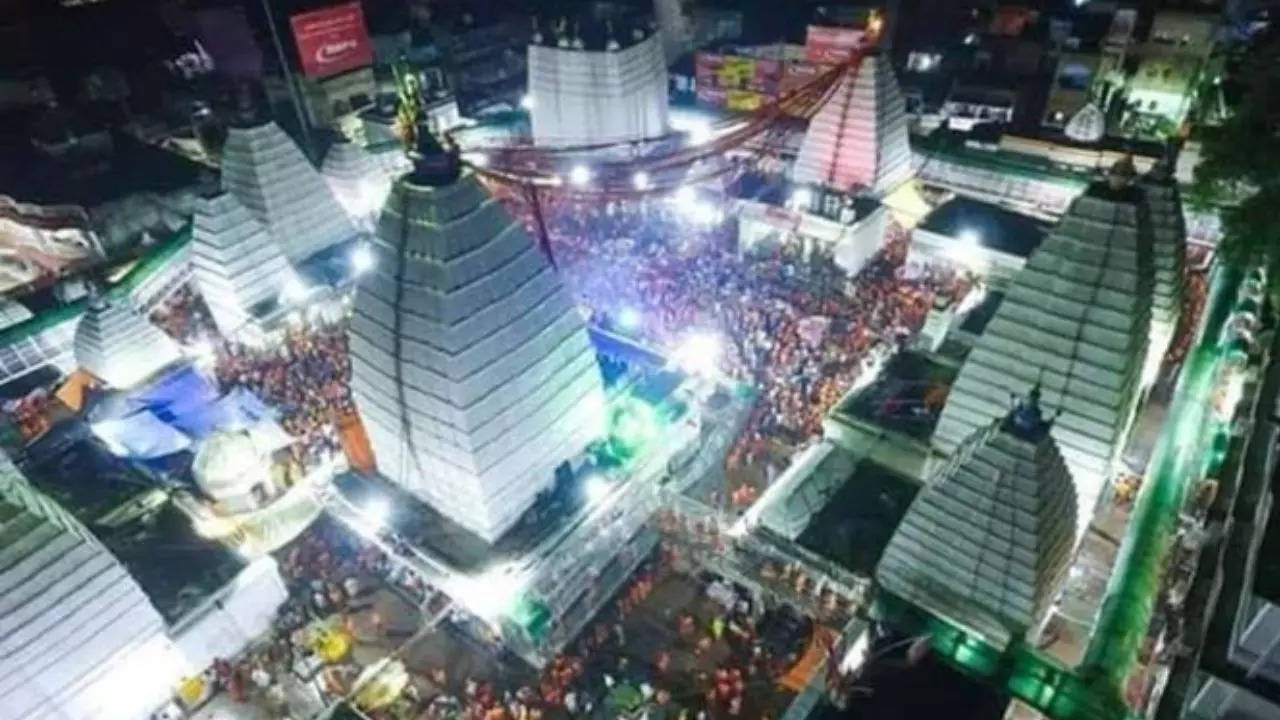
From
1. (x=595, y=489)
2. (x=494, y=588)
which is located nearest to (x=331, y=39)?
(x=595, y=489)

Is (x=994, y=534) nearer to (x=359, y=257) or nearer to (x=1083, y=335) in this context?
(x=1083, y=335)

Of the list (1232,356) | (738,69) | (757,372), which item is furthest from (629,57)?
(1232,356)

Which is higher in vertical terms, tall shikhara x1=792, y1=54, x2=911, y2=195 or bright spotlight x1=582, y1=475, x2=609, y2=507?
tall shikhara x1=792, y1=54, x2=911, y2=195

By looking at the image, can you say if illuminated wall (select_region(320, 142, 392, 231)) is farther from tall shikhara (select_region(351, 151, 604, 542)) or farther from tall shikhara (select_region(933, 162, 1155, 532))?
tall shikhara (select_region(933, 162, 1155, 532))

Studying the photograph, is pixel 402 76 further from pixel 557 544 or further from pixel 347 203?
pixel 347 203

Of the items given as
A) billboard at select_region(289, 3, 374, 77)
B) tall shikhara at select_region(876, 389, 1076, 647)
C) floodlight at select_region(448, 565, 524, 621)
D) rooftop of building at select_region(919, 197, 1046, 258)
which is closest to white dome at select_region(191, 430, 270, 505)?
floodlight at select_region(448, 565, 524, 621)
